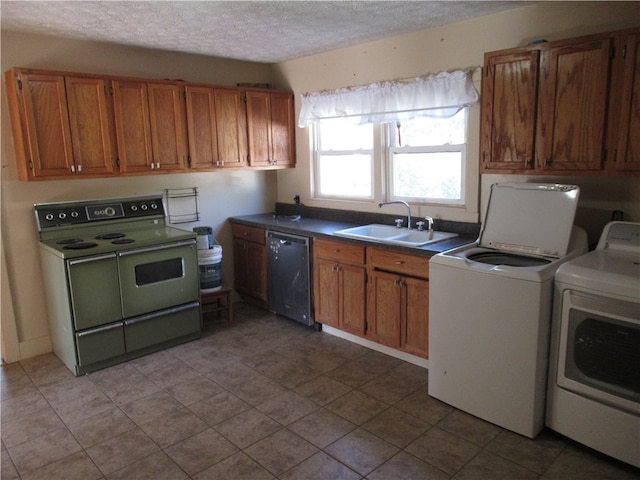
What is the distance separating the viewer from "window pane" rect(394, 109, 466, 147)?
3.52 m

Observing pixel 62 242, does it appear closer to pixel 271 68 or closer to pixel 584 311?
pixel 271 68

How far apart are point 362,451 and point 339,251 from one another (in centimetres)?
159

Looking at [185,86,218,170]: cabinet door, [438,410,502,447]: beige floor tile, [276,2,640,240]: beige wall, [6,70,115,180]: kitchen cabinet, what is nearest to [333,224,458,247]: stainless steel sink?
[276,2,640,240]: beige wall

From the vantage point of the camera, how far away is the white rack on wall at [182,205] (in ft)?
14.1

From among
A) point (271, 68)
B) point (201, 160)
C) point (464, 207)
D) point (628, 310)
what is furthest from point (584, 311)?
point (271, 68)

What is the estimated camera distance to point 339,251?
3.67 metres

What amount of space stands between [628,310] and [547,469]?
0.85m

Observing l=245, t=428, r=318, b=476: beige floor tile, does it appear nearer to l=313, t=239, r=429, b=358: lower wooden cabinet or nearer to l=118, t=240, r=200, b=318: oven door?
l=313, t=239, r=429, b=358: lower wooden cabinet

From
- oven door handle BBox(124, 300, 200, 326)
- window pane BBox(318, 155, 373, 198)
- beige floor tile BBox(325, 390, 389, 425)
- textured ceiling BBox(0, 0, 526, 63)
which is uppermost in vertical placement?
textured ceiling BBox(0, 0, 526, 63)

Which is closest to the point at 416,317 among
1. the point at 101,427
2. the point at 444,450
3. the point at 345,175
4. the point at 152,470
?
the point at 444,450

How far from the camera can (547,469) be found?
2.26 metres

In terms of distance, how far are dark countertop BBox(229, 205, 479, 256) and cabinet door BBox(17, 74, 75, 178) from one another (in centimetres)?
168

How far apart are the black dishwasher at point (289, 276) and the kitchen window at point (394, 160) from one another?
0.74 metres

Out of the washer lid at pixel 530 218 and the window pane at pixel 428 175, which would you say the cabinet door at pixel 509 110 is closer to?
the washer lid at pixel 530 218
